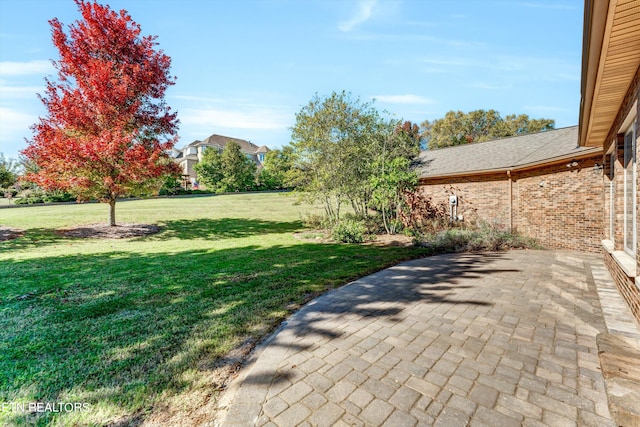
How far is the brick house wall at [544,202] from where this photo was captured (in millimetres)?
8344

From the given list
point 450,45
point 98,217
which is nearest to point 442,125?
point 450,45

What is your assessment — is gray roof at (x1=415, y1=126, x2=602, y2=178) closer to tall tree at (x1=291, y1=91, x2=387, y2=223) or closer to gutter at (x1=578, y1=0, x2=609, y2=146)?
tall tree at (x1=291, y1=91, x2=387, y2=223)

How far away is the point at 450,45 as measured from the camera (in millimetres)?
8383

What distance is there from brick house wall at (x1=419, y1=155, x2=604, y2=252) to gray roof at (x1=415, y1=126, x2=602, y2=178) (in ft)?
1.17

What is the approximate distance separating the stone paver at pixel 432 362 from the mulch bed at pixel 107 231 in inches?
410

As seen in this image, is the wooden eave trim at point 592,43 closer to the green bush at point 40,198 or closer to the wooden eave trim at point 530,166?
the wooden eave trim at point 530,166

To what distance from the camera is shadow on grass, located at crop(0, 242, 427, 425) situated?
2457 mm

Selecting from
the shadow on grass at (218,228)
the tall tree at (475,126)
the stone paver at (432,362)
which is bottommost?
the stone paver at (432,362)

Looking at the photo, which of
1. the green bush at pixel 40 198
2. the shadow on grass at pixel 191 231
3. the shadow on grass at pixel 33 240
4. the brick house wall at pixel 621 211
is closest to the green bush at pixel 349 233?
the shadow on grass at pixel 191 231

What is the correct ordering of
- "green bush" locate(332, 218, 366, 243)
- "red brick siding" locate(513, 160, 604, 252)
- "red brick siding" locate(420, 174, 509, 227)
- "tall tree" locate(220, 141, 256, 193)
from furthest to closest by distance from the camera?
"tall tree" locate(220, 141, 256, 193)
"red brick siding" locate(420, 174, 509, 227)
"green bush" locate(332, 218, 366, 243)
"red brick siding" locate(513, 160, 604, 252)

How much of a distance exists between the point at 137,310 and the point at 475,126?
4302 centimetres

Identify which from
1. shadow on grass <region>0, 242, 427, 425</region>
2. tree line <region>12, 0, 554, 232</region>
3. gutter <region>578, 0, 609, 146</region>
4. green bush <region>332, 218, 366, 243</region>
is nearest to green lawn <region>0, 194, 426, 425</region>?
shadow on grass <region>0, 242, 427, 425</region>

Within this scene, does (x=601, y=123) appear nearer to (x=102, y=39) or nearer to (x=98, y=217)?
(x=102, y=39)

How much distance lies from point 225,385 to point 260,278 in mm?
3179
